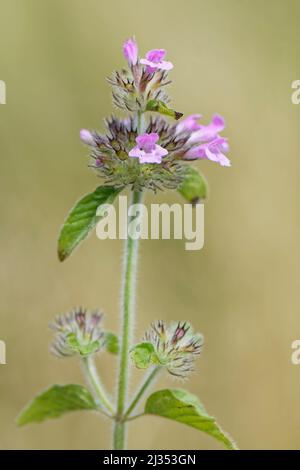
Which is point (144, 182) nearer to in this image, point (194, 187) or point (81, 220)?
point (81, 220)

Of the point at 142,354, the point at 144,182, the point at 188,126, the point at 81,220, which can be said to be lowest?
the point at 142,354

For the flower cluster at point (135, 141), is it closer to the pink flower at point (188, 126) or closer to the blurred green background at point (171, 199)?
the pink flower at point (188, 126)

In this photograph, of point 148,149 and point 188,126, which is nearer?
point 148,149

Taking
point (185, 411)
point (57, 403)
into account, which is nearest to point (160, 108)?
point (185, 411)

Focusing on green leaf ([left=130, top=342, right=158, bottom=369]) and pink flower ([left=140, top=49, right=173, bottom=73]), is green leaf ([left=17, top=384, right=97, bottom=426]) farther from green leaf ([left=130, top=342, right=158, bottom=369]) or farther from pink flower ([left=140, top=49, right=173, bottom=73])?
pink flower ([left=140, top=49, right=173, bottom=73])

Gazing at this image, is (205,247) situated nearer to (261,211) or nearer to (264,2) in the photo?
(261,211)

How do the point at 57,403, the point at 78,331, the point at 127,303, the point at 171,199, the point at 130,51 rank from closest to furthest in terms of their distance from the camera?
the point at 130,51
the point at 127,303
the point at 78,331
the point at 57,403
the point at 171,199

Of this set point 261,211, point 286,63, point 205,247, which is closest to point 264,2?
point 286,63
